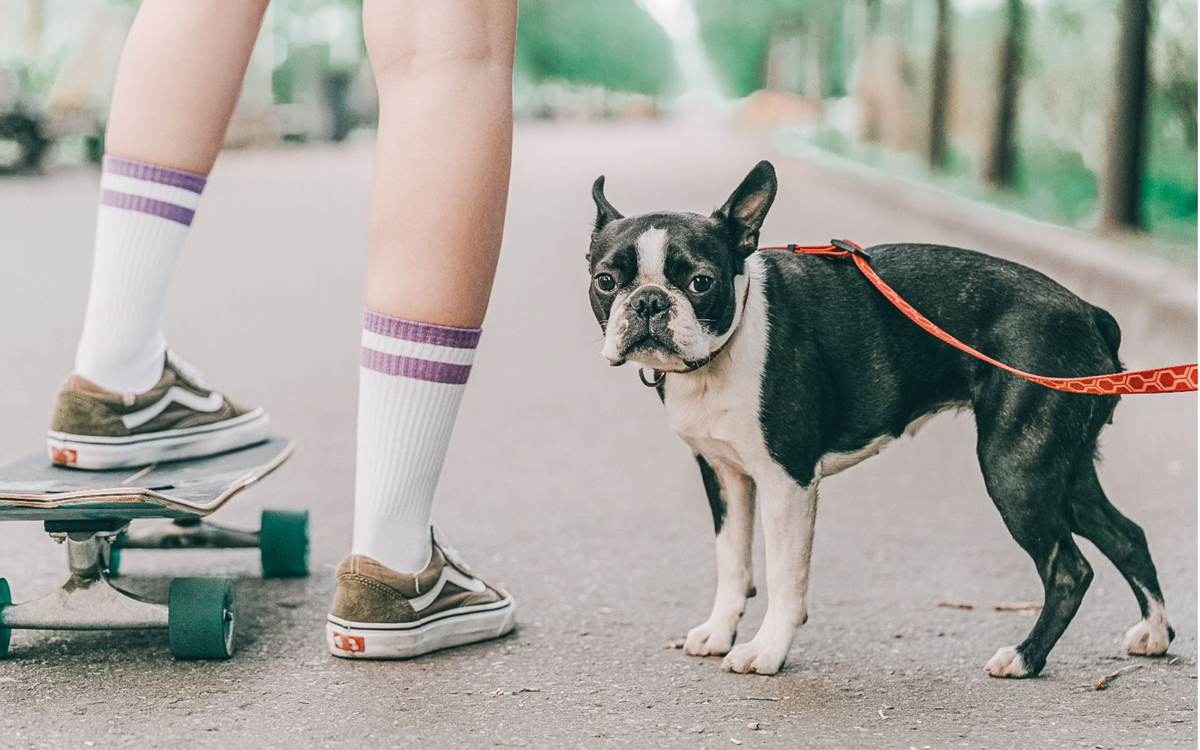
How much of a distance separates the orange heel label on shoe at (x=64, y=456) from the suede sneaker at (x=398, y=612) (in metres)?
0.62

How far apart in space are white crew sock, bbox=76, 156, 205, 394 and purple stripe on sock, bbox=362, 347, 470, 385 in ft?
2.00

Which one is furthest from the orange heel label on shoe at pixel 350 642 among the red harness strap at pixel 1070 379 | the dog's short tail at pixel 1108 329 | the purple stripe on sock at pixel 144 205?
the dog's short tail at pixel 1108 329

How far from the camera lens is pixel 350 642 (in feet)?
8.31

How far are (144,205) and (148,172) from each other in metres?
0.07

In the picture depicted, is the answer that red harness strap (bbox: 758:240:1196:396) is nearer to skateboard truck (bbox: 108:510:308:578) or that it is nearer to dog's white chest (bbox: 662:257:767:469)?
dog's white chest (bbox: 662:257:767:469)

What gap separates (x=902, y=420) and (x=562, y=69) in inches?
2796

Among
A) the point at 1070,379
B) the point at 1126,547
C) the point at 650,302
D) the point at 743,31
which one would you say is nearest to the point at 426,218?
the point at 650,302

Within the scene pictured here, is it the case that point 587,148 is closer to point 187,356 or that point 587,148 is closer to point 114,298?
point 187,356

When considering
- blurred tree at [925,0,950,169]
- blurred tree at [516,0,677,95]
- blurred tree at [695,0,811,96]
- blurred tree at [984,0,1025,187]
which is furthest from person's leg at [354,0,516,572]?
blurred tree at [516,0,677,95]

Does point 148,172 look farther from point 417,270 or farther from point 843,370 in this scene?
point 843,370

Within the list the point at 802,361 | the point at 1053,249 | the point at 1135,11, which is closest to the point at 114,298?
the point at 802,361

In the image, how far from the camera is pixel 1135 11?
8.38 metres

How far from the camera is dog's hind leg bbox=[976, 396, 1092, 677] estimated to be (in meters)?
2.42

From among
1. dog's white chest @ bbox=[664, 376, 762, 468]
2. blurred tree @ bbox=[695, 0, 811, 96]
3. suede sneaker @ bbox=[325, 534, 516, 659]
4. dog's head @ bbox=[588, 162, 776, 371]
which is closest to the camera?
dog's head @ bbox=[588, 162, 776, 371]
